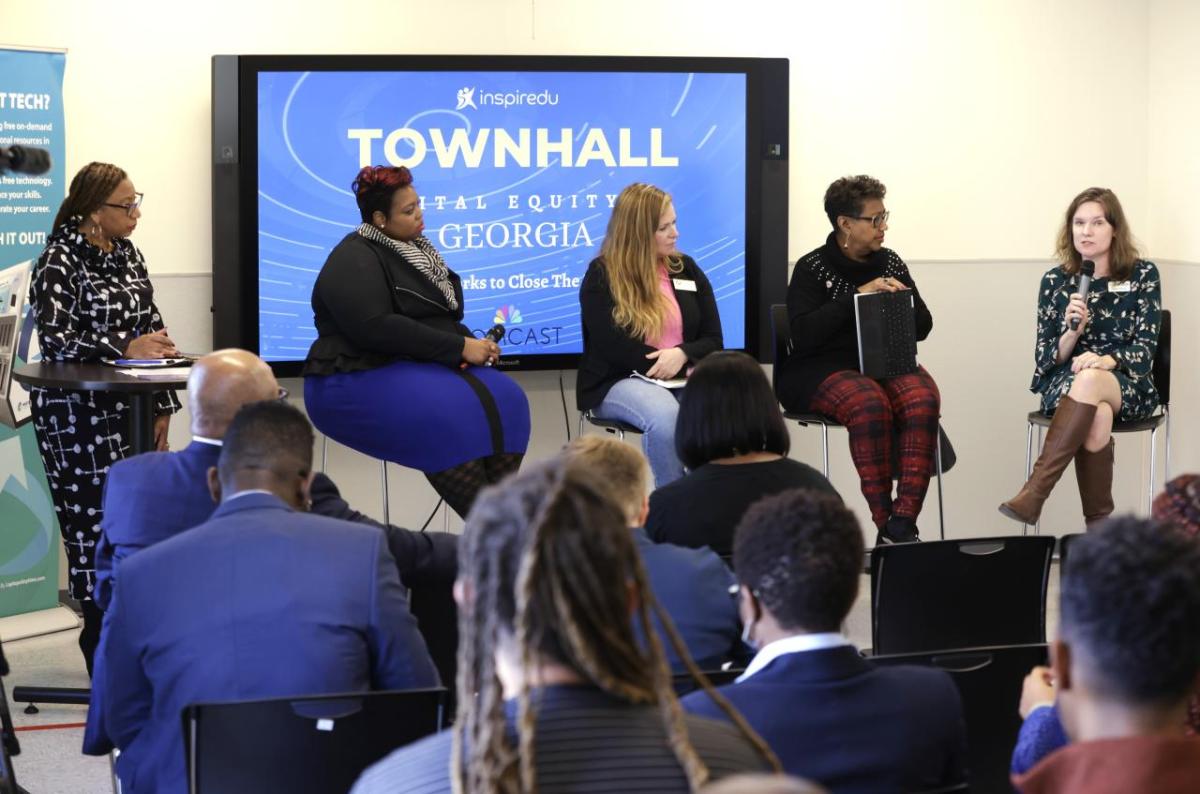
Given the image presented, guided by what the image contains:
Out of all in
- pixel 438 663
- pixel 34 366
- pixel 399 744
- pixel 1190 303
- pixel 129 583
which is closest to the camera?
pixel 399 744

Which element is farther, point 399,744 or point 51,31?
point 51,31

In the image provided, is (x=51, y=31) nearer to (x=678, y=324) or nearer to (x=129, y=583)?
(x=678, y=324)

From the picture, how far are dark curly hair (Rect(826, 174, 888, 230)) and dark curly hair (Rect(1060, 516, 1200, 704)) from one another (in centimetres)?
417

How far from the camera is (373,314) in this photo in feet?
15.5

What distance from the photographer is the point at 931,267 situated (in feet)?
21.1

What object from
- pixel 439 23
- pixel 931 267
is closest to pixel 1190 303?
pixel 931 267

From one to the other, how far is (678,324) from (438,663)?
233 centimetres

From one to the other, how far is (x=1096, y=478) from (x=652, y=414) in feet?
5.81

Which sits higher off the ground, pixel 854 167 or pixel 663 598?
pixel 854 167

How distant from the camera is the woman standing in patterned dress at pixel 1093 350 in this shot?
5.55 meters

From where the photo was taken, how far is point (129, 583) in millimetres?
2295

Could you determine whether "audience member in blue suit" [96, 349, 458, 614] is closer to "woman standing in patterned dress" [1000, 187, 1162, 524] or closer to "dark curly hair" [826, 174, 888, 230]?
"dark curly hair" [826, 174, 888, 230]

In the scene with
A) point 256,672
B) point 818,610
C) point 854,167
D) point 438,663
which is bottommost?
point 438,663

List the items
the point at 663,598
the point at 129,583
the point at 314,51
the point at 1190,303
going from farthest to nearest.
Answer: the point at 1190,303
the point at 314,51
the point at 663,598
the point at 129,583
